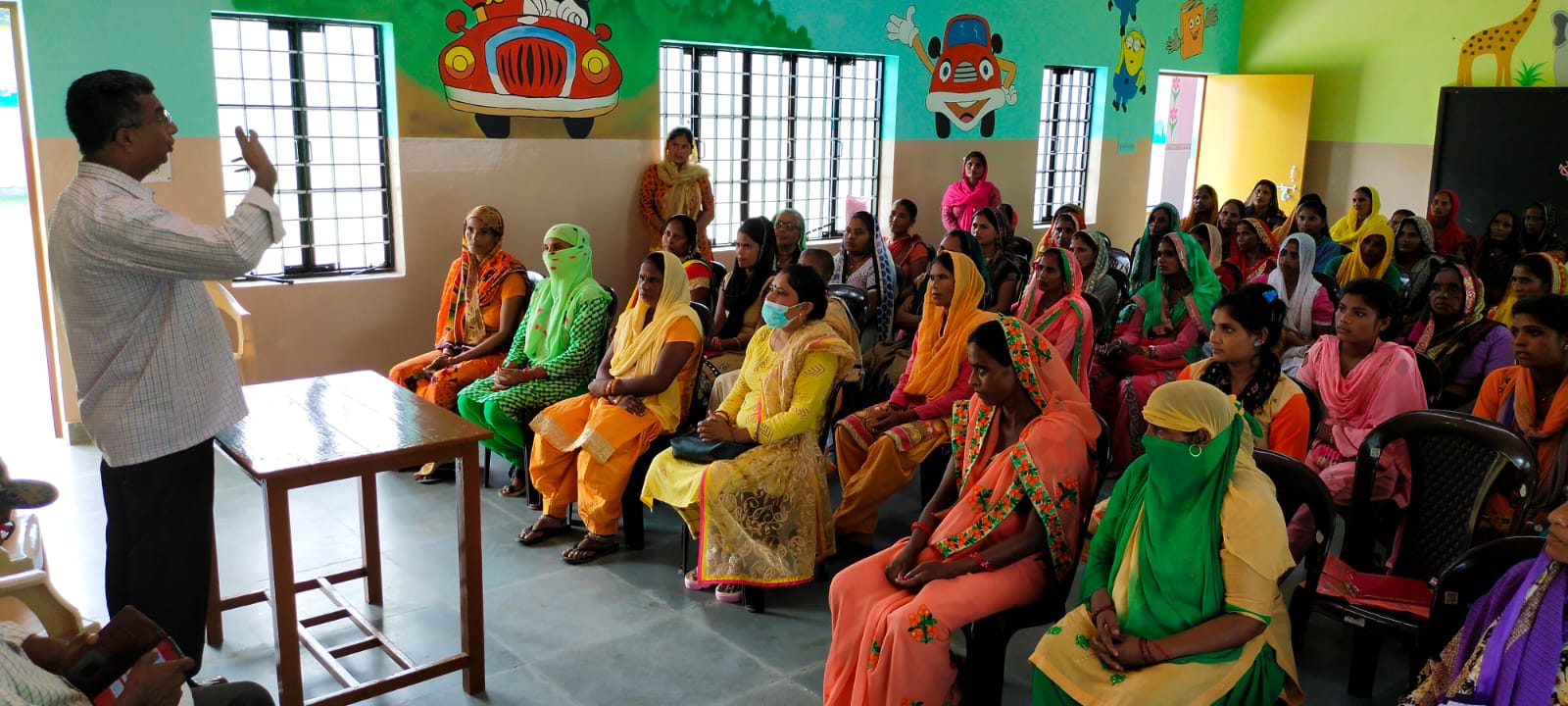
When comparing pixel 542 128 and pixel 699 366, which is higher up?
pixel 542 128

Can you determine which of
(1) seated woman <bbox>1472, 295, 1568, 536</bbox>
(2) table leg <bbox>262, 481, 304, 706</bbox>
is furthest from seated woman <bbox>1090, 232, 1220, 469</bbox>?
(2) table leg <bbox>262, 481, 304, 706</bbox>

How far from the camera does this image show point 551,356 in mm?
4832

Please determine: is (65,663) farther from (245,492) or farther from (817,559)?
(245,492)

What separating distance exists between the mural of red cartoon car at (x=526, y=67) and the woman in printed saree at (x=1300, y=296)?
422 cm

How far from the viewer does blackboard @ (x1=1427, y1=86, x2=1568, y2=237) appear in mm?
9562

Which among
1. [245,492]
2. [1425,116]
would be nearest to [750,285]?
[245,492]

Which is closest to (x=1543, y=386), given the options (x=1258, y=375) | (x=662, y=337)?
(x=1258, y=375)

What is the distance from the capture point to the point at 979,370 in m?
2.83

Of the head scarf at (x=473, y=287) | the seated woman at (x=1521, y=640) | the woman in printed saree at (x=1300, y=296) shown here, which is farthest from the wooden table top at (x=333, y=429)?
the woman in printed saree at (x=1300, y=296)

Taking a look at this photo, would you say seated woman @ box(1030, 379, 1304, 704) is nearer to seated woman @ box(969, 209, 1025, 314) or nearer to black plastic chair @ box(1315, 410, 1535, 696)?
black plastic chair @ box(1315, 410, 1535, 696)

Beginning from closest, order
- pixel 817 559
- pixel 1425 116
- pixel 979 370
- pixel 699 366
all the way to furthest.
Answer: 1. pixel 979 370
2. pixel 817 559
3. pixel 699 366
4. pixel 1425 116

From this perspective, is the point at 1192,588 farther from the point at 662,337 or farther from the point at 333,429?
the point at 662,337

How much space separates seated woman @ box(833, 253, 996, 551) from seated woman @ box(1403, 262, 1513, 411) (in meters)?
2.14

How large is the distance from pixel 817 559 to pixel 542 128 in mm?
4017
